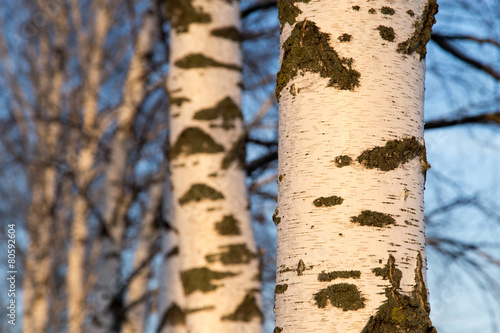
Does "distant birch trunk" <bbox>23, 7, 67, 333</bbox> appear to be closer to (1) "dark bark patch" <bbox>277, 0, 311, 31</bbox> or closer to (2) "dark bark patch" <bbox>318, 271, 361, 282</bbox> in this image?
(1) "dark bark patch" <bbox>277, 0, 311, 31</bbox>

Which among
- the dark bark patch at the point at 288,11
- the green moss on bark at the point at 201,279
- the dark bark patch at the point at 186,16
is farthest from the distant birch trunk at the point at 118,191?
the dark bark patch at the point at 288,11

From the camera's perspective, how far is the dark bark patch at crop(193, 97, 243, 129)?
2.43 metres

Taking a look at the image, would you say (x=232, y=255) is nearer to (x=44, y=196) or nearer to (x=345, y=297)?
(x=345, y=297)

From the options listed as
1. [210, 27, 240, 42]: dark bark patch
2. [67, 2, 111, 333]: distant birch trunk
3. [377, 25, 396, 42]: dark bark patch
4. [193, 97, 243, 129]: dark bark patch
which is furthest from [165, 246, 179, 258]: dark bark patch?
[67, 2, 111, 333]: distant birch trunk

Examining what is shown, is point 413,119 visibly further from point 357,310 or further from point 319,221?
point 357,310

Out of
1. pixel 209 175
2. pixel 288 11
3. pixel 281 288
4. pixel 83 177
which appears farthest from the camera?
pixel 83 177

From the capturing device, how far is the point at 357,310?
1.02 metres

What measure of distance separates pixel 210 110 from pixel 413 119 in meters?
1.40

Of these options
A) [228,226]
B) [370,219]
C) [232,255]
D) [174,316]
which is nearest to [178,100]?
[228,226]

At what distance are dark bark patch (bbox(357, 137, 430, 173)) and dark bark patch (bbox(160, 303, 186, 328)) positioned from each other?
149cm

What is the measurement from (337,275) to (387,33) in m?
0.51

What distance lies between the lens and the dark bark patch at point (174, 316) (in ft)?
7.61

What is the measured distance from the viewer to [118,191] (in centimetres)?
449

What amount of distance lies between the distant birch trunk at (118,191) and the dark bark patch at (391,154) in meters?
3.10
